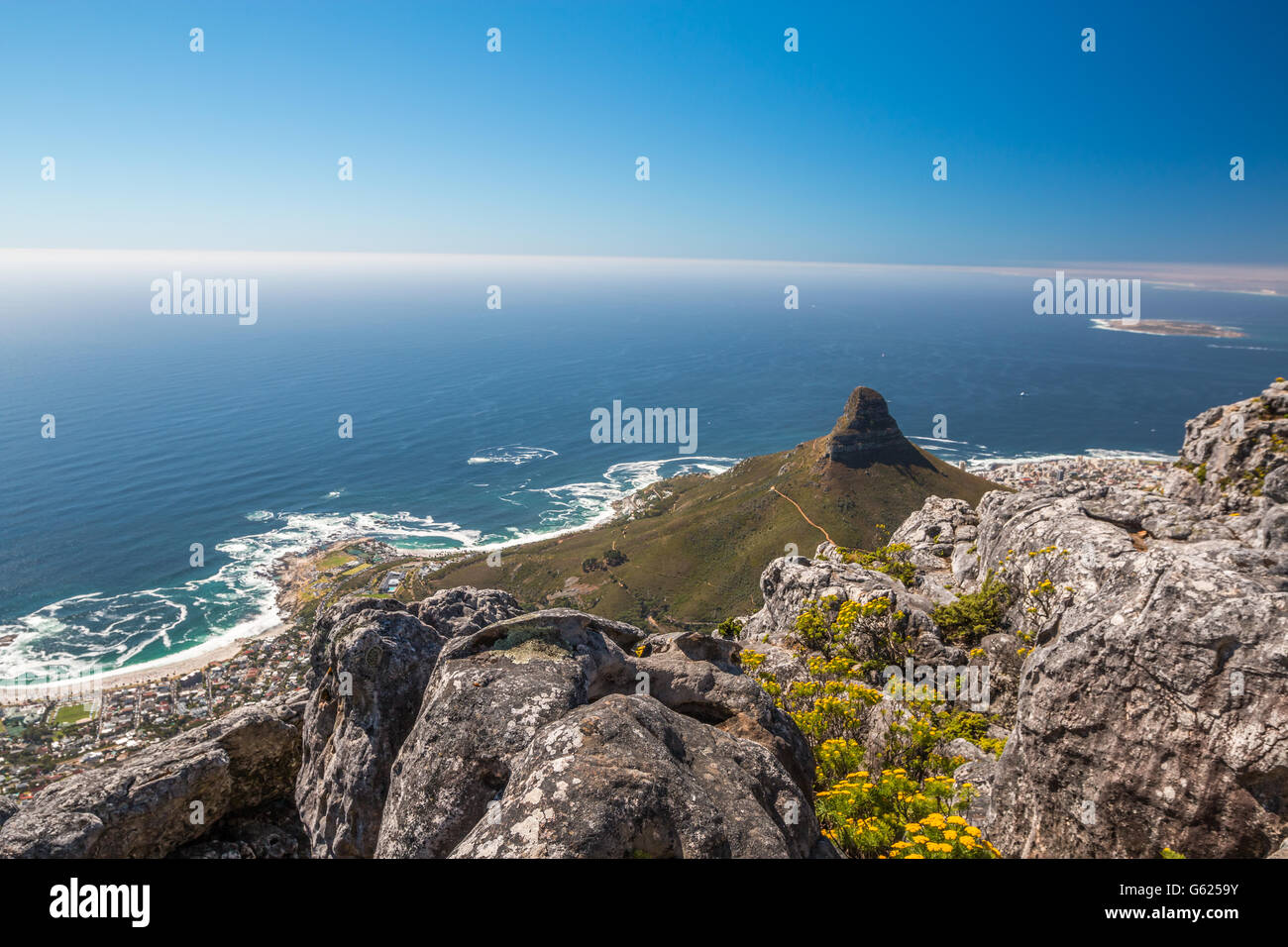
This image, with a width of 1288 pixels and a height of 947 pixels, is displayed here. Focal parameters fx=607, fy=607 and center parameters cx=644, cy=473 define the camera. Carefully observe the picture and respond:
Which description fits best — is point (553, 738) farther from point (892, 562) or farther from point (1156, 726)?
point (892, 562)

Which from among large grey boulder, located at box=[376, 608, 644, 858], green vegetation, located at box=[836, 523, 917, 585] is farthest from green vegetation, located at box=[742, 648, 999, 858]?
green vegetation, located at box=[836, 523, 917, 585]

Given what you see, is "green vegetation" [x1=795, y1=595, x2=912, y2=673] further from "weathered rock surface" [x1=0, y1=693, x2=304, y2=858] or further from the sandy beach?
the sandy beach

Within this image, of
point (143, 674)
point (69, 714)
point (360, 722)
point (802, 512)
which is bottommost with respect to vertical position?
point (69, 714)

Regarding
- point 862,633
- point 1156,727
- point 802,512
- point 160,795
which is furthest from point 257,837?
point 802,512

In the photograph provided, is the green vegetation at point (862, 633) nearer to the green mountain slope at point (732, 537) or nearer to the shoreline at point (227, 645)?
the green mountain slope at point (732, 537)

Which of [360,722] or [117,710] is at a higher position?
[360,722]

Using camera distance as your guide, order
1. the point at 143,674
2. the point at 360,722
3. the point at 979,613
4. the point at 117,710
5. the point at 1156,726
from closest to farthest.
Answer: the point at 1156,726
the point at 360,722
the point at 979,613
the point at 117,710
the point at 143,674

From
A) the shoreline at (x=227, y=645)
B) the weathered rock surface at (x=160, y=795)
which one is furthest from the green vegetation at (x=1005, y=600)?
the shoreline at (x=227, y=645)
